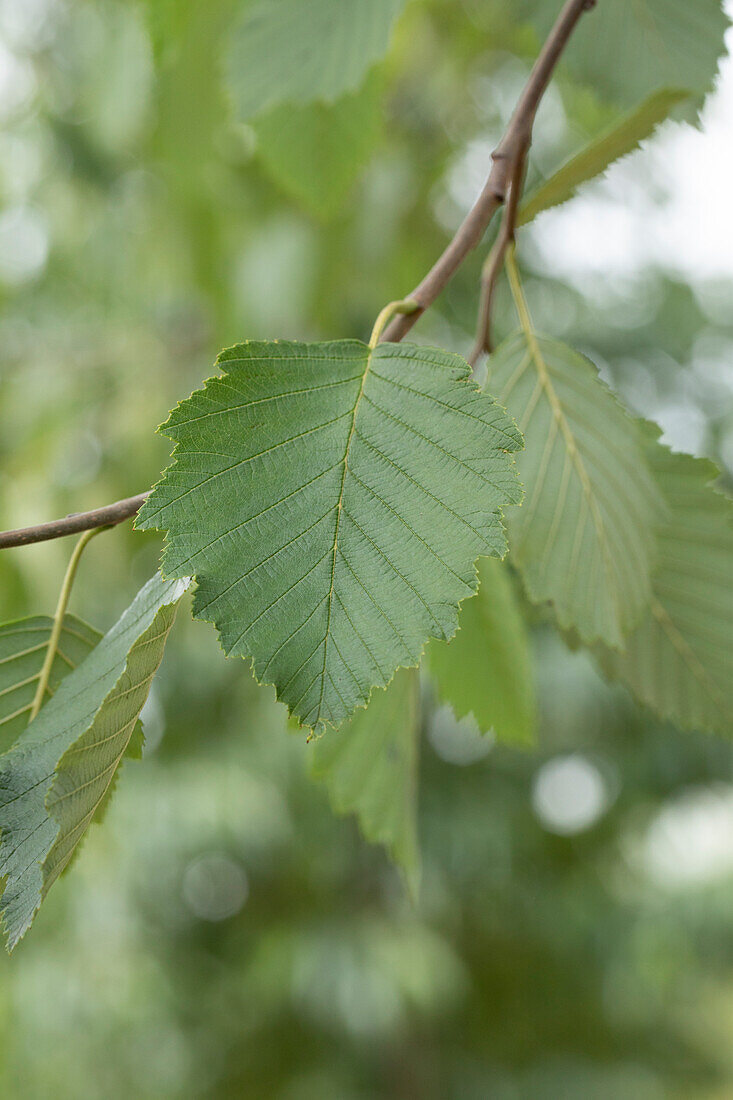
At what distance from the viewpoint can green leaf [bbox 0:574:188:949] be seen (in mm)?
244

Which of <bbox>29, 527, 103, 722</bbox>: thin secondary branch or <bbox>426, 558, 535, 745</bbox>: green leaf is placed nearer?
<bbox>29, 527, 103, 722</bbox>: thin secondary branch

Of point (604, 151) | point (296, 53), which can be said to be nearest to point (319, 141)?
point (296, 53)

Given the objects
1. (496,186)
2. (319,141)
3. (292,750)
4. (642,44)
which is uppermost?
(292,750)

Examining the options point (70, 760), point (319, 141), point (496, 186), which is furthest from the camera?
point (319, 141)

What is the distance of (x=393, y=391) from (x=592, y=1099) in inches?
149

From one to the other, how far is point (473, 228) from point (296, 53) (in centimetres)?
32

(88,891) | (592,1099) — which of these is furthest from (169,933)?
(592,1099)

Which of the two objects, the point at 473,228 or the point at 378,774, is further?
the point at 378,774

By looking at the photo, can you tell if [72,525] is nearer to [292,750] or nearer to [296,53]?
[296,53]

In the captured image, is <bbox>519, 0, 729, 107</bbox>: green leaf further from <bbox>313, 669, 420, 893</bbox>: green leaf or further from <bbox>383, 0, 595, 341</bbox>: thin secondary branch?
<bbox>313, 669, 420, 893</bbox>: green leaf

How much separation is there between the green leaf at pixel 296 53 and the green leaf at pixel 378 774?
1.16 ft

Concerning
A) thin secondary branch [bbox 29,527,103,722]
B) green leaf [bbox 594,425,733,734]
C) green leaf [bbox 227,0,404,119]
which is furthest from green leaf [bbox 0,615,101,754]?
green leaf [bbox 227,0,404,119]

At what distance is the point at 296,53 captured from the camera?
0.57m

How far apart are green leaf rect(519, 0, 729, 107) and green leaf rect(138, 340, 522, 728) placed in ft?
1.19
